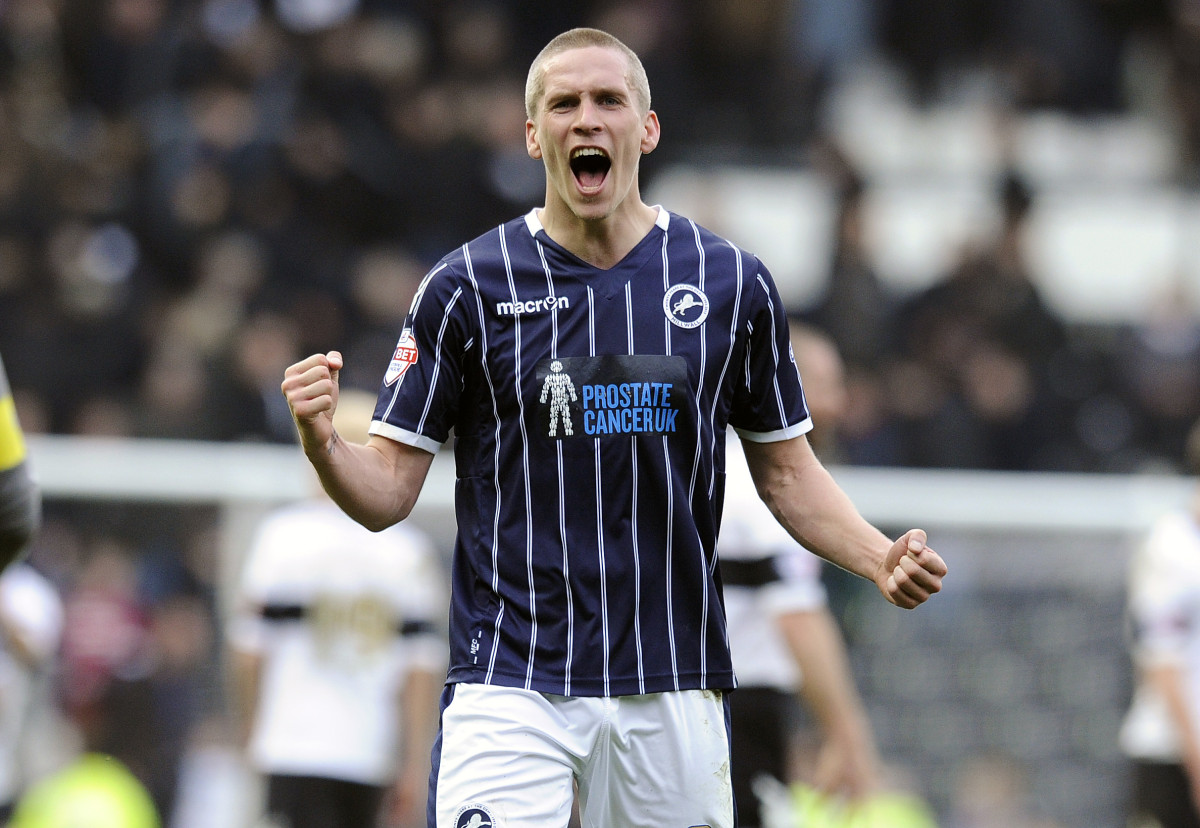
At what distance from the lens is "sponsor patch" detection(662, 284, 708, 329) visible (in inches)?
159

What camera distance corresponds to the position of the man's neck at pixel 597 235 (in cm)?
410

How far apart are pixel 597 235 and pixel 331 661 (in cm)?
388

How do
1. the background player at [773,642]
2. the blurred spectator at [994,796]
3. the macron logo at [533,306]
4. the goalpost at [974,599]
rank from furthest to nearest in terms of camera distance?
1. the goalpost at [974,599]
2. the blurred spectator at [994,796]
3. the background player at [773,642]
4. the macron logo at [533,306]

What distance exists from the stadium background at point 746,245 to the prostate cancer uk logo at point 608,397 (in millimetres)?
6080

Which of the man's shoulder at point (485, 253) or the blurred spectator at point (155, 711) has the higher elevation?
the man's shoulder at point (485, 253)

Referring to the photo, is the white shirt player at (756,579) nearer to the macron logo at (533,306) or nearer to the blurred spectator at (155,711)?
the macron logo at (533,306)

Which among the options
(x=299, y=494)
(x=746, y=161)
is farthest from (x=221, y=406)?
(x=746, y=161)

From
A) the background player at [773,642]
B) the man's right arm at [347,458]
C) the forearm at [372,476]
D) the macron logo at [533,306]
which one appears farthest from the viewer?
the background player at [773,642]

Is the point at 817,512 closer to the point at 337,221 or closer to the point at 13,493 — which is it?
the point at 13,493

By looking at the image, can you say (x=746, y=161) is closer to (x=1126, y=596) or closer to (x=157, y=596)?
(x=1126, y=596)

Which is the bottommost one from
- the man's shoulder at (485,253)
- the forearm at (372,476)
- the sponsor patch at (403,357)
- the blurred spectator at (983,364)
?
the forearm at (372,476)

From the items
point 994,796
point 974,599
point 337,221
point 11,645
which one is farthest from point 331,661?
point 337,221

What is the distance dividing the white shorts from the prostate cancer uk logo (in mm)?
596

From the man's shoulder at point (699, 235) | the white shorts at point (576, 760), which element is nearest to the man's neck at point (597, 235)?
the man's shoulder at point (699, 235)
